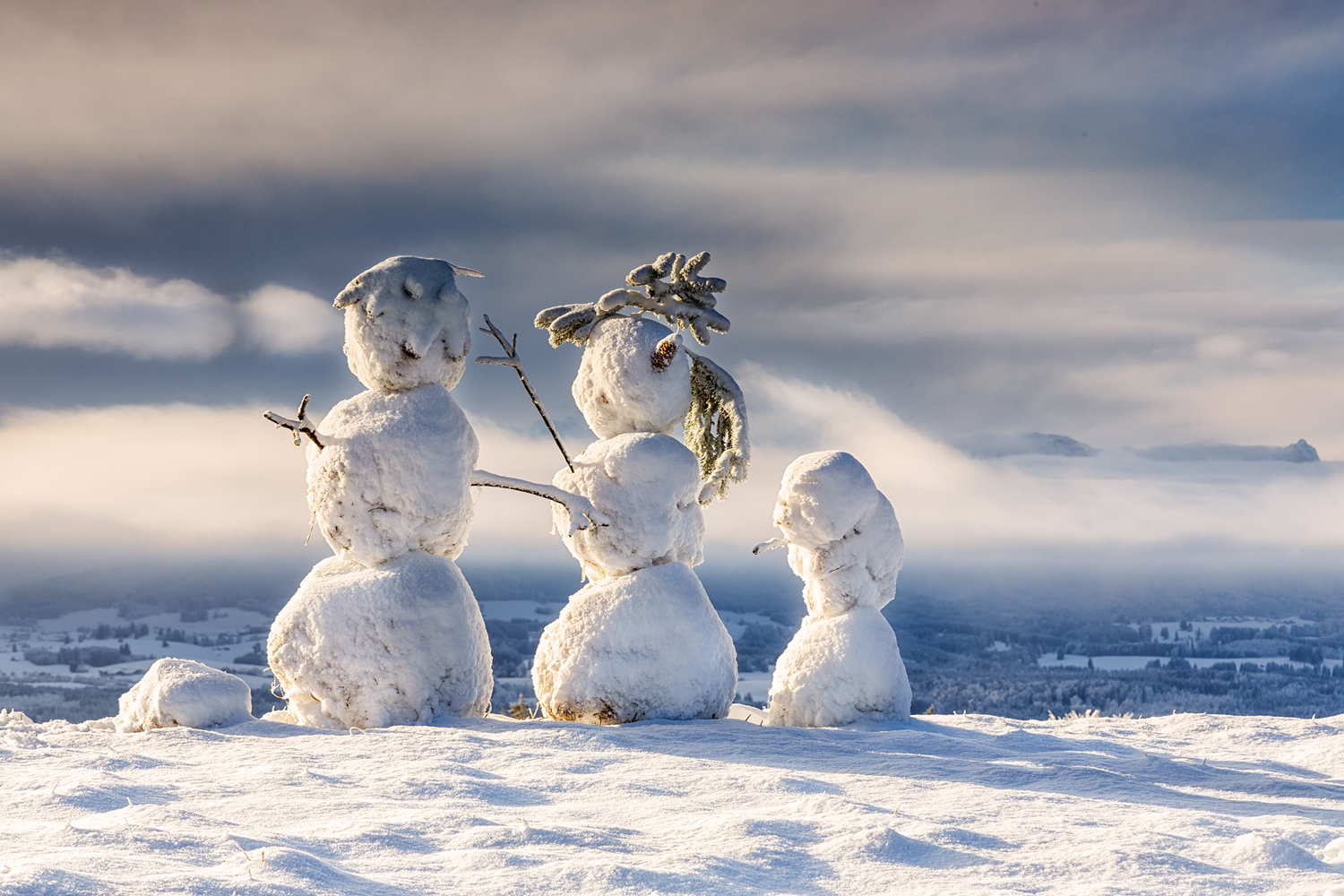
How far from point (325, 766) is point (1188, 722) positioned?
6500 millimetres

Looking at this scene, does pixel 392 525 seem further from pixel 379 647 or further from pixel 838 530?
pixel 838 530

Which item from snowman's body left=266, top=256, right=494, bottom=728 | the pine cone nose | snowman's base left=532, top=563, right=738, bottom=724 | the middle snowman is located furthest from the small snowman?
snowman's body left=266, top=256, right=494, bottom=728

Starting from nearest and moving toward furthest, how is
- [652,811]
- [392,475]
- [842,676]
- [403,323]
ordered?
[652,811]
[392,475]
[403,323]
[842,676]

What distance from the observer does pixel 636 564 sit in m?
7.58

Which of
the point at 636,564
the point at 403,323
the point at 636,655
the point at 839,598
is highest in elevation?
the point at 403,323

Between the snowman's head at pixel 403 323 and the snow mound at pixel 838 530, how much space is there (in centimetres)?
265

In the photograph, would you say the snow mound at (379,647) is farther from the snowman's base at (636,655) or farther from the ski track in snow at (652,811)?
the snowman's base at (636,655)

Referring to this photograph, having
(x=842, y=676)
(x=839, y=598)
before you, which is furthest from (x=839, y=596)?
(x=842, y=676)

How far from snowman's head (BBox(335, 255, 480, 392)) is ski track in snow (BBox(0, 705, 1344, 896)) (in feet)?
7.93

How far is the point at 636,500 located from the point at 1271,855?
425 cm

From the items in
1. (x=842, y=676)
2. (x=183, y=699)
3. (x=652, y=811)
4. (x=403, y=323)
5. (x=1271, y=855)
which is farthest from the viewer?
(x=842, y=676)

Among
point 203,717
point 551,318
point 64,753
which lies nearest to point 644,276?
point 551,318

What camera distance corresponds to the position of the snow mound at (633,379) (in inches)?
303

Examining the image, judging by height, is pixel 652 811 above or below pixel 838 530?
below
